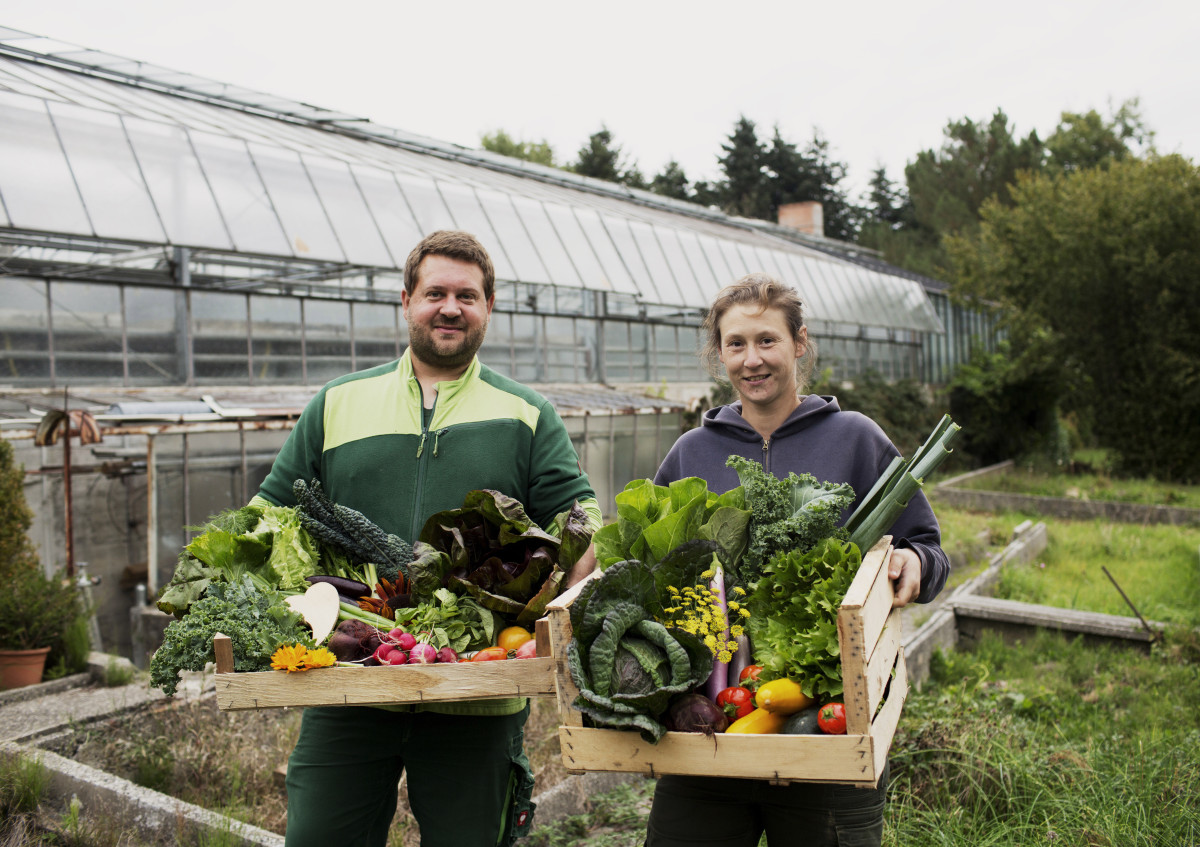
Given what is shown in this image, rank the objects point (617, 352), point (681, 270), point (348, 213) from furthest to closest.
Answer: point (681, 270) < point (617, 352) < point (348, 213)

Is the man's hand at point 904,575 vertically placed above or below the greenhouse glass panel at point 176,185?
below

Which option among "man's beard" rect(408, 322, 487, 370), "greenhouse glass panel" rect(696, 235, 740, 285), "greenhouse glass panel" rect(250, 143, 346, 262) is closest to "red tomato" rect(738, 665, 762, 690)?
"man's beard" rect(408, 322, 487, 370)

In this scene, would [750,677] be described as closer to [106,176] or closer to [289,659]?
[289,659]

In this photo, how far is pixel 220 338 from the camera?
930 cm

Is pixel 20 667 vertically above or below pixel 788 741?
below

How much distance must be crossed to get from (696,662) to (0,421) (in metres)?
7.39

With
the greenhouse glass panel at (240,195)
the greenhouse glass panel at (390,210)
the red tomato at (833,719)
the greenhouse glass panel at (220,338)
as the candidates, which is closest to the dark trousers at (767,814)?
the red tomato at (833,719)

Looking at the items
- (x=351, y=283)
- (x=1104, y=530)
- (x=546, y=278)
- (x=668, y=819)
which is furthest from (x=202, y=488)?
(x=1104, y=530)

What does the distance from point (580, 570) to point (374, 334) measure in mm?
9213

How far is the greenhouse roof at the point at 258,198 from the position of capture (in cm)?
835

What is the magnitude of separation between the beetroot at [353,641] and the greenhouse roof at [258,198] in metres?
7.61

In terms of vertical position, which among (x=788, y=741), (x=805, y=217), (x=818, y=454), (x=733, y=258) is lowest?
(x=788, y=741)

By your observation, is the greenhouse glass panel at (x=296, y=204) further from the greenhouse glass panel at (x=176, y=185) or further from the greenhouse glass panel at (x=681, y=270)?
the greenhouse glass panel at (x=681, y=270)

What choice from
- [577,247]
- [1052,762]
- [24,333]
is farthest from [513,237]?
[1052,762]
